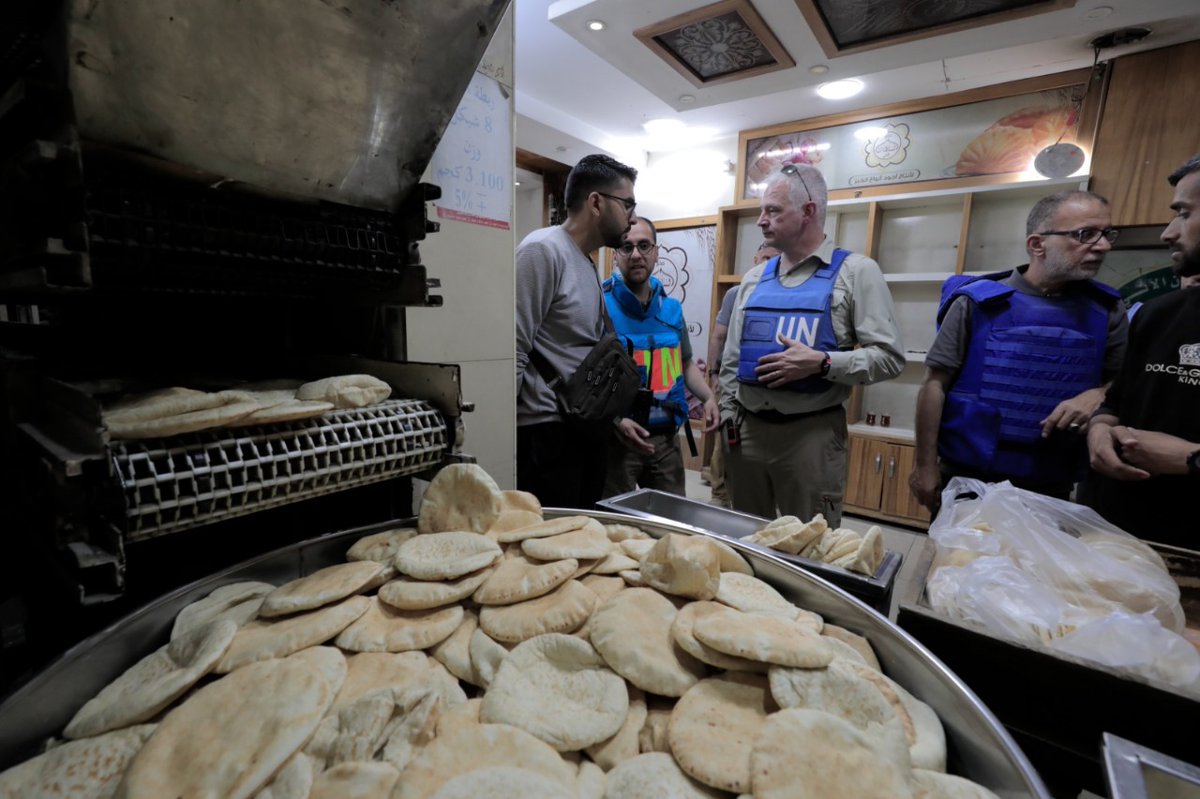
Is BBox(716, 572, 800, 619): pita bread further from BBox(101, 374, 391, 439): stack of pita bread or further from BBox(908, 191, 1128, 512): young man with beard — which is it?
BBox(908, 191, 1128, 512): young man with beard

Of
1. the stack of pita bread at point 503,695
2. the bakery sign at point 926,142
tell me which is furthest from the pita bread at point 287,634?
the bakery sign at point 926,142

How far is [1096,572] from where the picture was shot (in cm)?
107

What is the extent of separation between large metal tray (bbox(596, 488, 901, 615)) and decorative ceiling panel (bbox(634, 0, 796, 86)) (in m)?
2.29

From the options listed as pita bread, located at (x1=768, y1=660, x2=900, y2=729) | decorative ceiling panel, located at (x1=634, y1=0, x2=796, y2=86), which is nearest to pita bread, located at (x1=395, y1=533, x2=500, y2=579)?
pita bread, located at (x1=768, y1=660, x2=900, y2=729)

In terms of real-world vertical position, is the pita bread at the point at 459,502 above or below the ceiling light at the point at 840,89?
below

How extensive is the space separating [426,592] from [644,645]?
1.12 feet

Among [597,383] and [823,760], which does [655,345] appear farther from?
[823,760]

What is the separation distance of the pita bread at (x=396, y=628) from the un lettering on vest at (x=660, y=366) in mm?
2073

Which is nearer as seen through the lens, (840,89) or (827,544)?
(827,544)

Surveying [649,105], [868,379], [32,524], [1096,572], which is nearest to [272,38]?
[32,524]

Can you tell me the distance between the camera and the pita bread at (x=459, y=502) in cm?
98

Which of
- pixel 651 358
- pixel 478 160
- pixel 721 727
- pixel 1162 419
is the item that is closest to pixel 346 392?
pixel 721 727

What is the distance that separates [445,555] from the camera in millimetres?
895

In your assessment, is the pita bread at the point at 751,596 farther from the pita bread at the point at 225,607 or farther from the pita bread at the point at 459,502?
the pita bread at the point at 225,607
